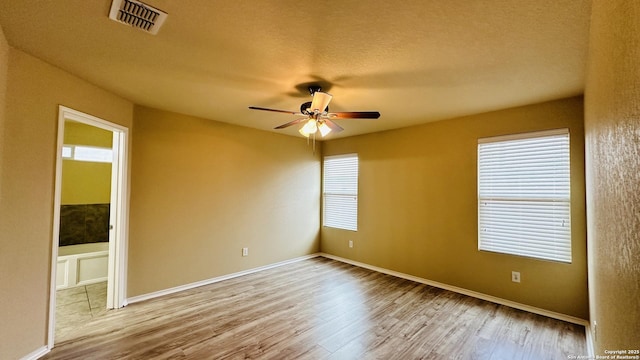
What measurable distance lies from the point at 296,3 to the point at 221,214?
3319mm

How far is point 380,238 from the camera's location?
455cm

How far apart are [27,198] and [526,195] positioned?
4915mm

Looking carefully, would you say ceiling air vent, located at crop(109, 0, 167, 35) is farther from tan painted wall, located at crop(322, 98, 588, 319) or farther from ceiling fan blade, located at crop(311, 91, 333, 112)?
tan painted wall, located at crop(322, 98, 588, 319)

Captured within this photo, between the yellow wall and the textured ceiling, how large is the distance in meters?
2.17

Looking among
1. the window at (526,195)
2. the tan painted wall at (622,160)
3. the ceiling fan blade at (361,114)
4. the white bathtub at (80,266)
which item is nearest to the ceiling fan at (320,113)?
the ceiling fan blade at (361,114)

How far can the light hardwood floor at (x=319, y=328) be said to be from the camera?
90.0 inches

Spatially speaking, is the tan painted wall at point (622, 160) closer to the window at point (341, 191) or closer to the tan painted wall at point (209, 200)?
the window at point (341, 191)

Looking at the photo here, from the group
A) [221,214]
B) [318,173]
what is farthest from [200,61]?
[318,173]

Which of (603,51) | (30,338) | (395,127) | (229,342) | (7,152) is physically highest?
(395,127)

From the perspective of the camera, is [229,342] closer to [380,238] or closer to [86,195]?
[380,238]

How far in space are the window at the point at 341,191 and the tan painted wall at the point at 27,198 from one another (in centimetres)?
401

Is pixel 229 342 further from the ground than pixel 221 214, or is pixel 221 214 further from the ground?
pixel 221 214

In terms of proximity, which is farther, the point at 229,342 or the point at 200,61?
the point at 229,342

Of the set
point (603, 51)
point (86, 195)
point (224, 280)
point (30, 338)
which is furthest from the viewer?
point (86, 195)
